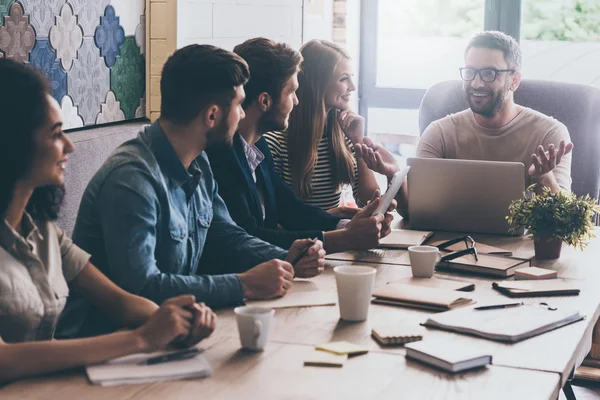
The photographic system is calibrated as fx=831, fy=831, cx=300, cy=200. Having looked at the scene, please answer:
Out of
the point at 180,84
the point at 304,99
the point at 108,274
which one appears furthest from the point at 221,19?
the point at 108,274

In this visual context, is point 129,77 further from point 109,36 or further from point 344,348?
point 344,348

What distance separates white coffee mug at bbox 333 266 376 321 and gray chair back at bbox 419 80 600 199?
2.05 meters

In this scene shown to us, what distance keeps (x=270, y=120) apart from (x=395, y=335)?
1.11 m

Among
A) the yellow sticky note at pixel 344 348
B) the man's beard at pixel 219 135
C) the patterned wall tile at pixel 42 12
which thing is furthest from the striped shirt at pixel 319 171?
the yellow sticky note at pixel 344 348

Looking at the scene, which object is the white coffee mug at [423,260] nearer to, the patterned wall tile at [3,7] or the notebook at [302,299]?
the notebook at [302,299]

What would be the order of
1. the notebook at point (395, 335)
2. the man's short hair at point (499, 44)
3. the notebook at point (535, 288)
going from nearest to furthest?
the notebook at point (395, 335) < the notebook at point (535, 288) < the man's short hair at point (499, 44)

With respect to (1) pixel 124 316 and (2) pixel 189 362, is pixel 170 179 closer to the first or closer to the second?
(1) pixel 124 316

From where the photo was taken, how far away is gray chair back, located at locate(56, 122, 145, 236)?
2316mm

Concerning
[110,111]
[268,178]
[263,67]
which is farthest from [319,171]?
[110,111]

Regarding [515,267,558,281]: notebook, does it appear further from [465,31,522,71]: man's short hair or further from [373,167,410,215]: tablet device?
[465,31,522,71]: man's short hair

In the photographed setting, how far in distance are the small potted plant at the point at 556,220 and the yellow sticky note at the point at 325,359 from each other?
99 centimetres

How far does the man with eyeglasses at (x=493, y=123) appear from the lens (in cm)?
314

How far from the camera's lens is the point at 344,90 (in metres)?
3.04

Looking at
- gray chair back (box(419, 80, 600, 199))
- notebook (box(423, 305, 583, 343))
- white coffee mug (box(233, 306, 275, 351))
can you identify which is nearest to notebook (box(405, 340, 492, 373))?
notebook (box(423, 305, 583, 343))
